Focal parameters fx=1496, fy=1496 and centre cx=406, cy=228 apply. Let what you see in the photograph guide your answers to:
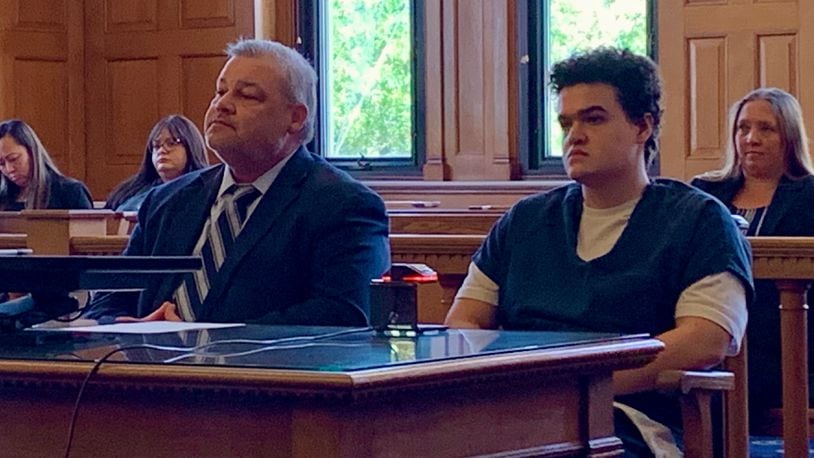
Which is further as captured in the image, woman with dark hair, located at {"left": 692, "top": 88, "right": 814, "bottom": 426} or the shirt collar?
woman with dark hair, located at {"left": 692, "top": 88, "right": 814, "bottom": 426}

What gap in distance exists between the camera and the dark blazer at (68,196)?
19.9ft

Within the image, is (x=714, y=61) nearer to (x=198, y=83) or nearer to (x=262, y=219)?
(x=198, y=83)

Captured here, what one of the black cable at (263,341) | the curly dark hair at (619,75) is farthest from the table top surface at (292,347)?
the curly dark hair at (619,75)

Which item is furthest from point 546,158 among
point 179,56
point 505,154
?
point 179,56

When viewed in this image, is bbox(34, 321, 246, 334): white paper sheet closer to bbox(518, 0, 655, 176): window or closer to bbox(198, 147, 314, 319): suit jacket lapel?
bbox(198, 147, 314, 319): suit jacket lapel

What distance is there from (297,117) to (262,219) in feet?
0.81

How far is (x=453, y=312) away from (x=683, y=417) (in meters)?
0.50

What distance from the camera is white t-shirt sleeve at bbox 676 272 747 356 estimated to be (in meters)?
2.51

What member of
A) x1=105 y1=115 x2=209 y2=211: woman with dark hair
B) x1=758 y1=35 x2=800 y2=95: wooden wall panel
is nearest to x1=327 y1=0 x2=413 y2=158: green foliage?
x1=105 y1=115 x2=209 y2=211: woman with dark hair

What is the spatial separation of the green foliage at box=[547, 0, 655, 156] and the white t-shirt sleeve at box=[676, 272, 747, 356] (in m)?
4.30

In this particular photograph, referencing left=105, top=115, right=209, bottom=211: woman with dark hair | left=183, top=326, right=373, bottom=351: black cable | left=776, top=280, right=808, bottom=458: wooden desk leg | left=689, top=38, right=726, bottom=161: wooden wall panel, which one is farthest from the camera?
left=689, top=38, right=726, bottom=161: wooden wall panel

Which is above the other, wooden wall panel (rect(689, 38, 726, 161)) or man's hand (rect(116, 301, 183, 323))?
wooden wall panel (rect(689, 38, 726, 161))

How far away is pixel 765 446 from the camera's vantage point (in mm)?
3330

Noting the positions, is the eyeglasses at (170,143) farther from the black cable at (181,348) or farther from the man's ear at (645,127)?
the black cable at (181,348)
